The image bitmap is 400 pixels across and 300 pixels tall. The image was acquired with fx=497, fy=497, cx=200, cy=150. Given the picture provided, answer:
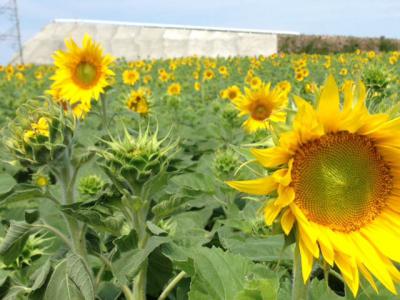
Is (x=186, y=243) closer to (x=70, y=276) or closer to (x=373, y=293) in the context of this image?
(x=70, y=276)

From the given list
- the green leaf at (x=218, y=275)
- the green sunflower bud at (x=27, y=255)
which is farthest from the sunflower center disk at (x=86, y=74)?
the green leaf at (x=218, y=275)

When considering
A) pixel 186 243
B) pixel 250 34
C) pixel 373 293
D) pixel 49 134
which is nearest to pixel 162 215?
pixel 186 243

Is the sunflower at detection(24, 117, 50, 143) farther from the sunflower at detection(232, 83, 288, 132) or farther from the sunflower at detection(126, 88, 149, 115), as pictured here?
the sunflower at detection(232, 83, 288, 132)

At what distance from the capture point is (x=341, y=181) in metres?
1.07

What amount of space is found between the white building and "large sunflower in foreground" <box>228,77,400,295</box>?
23.9 m

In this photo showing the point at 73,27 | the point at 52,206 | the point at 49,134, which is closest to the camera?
the point at 49,134

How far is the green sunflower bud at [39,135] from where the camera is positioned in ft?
4.95

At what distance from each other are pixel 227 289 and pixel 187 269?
16cm

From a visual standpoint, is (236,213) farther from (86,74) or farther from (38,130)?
(86,74)

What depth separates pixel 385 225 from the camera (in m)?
1.11

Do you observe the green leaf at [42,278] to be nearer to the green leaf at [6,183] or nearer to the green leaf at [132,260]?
the green leaf at [132,260]

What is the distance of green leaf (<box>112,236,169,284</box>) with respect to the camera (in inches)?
50.7

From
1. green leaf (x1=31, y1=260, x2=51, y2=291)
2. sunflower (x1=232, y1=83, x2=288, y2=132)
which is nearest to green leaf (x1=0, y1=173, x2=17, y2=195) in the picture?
green leaf (x1=31, y1=260, x2=51, y2=291)

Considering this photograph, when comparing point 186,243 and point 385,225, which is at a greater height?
point 385,225
